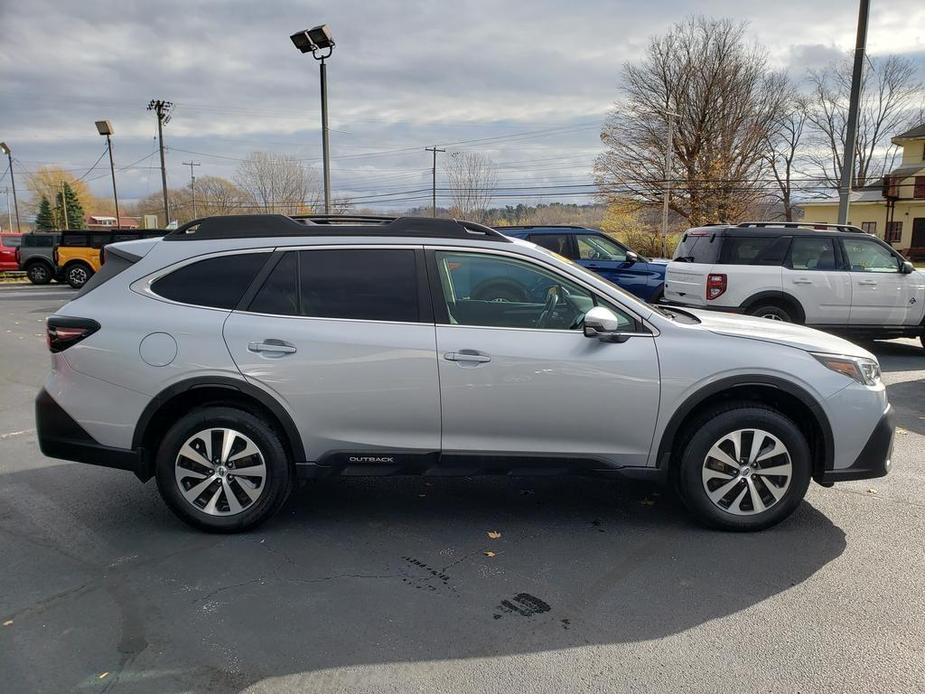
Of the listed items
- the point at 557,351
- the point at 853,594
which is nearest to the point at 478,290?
the point at 557,351

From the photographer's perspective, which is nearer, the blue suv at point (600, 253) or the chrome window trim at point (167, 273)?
the chrome window trim at point (167, 273)

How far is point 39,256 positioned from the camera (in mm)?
26547

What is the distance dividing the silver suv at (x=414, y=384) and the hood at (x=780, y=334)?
3 centimetres

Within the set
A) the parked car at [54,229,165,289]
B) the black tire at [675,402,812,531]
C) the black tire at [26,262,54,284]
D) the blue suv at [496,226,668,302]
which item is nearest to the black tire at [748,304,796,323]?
the blue suv at [496,226,668,302]

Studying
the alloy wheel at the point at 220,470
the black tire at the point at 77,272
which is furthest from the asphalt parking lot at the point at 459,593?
the black tire at the point at 77,272

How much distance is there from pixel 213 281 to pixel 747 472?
10.8 ft

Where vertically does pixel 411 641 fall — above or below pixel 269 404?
below

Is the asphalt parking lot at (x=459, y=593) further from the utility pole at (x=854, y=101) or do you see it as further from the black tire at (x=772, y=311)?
the utility pole at (x=854, y=101)

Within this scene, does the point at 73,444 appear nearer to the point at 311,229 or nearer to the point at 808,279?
the point at 311,229

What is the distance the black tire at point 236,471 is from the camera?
151 inches

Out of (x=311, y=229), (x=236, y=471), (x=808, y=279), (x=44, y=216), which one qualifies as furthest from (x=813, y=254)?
(x=44, y=216)

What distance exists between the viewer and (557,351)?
3.75 meters

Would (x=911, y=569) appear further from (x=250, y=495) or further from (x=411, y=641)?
(x=250, y=495)

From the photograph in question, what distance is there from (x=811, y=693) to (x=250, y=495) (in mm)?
2921
